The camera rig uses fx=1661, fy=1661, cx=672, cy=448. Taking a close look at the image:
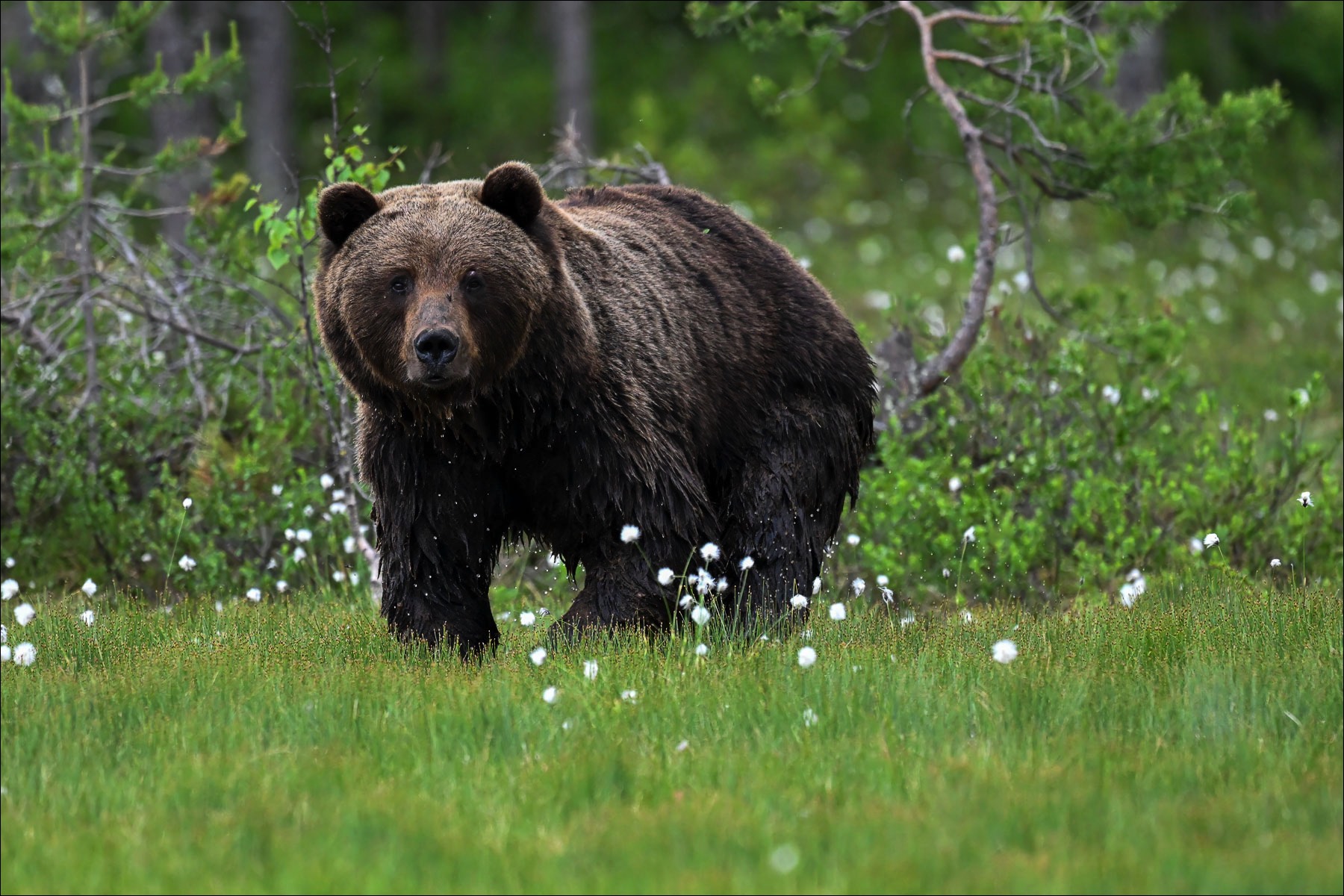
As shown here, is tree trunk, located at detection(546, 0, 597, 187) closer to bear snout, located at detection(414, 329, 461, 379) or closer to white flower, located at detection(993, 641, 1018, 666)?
bear snout, located at detection(414, 329, 461, 379)

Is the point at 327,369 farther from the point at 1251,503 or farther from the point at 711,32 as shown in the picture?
the point at 1251,503

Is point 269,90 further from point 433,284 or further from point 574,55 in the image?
point 433,284

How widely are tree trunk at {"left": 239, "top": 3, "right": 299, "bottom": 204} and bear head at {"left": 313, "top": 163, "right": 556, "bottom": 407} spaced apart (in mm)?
16745

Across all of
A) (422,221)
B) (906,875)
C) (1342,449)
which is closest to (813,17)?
(422,221)

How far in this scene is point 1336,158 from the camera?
2380cm

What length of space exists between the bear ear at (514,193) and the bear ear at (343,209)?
39 centimetres

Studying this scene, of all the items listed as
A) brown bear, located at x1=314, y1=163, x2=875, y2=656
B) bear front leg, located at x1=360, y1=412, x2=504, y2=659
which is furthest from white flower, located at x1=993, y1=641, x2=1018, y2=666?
bear front leg, located at x1=360, y1=412, x2=504, y2=659

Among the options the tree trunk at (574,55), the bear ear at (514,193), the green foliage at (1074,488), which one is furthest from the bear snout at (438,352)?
the tree trunk at (574,55)

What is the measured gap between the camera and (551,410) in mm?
5727

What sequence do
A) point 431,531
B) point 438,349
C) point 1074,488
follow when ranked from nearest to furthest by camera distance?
1. point 438,349
2. point 431,531
3. point 1074,488

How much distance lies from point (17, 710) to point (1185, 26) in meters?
27.4

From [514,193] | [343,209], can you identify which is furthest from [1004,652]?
[343,209]

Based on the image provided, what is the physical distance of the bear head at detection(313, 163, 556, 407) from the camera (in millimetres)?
5387

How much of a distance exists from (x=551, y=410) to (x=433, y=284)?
0.61 m
